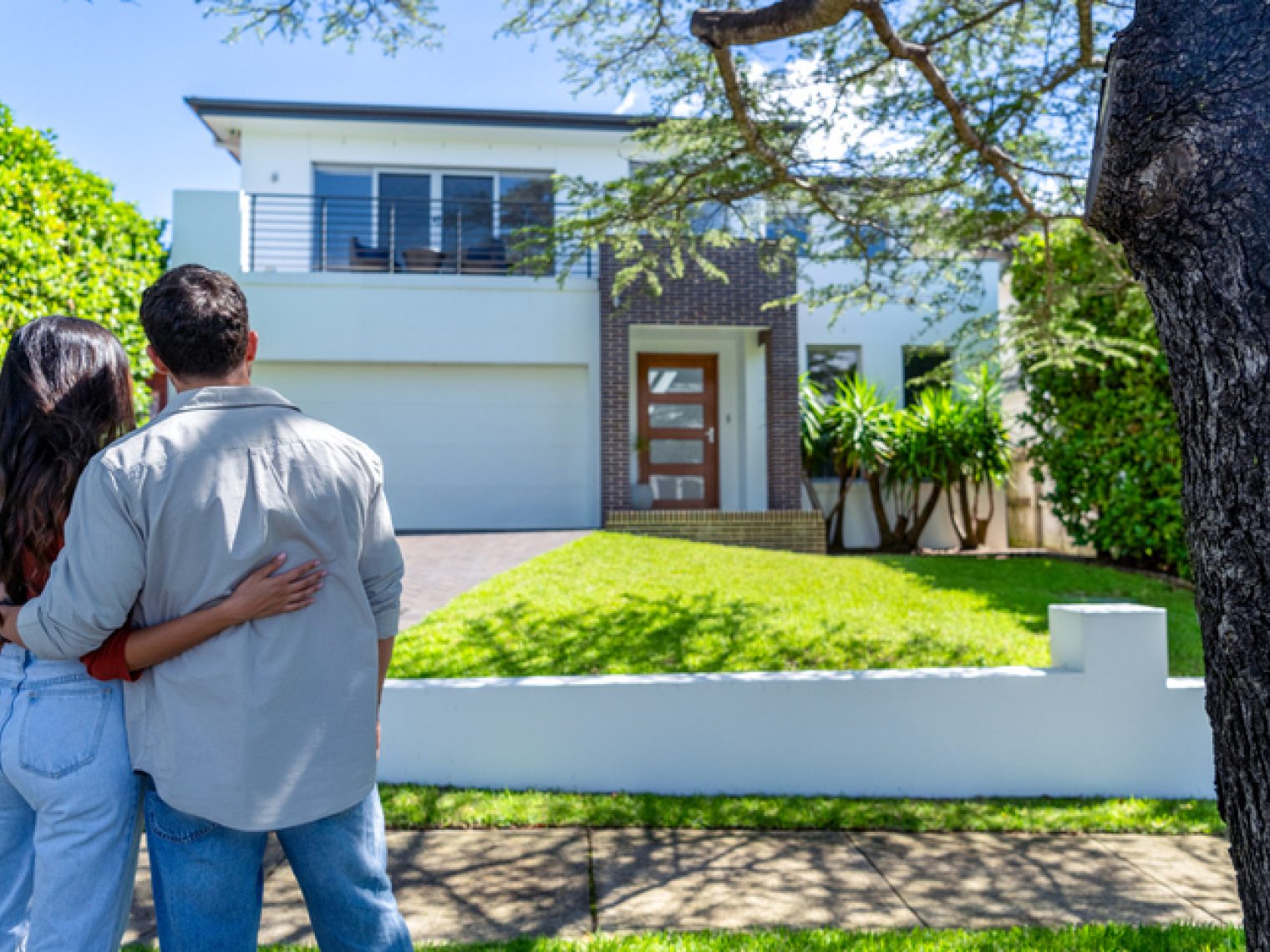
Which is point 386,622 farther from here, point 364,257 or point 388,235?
point 388,235

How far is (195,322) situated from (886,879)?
312cm

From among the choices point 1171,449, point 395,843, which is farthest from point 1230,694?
point 1171,449

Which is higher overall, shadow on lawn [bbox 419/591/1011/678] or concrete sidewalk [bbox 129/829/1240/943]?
shadow on lawn [bbox 419/591/1011/678]

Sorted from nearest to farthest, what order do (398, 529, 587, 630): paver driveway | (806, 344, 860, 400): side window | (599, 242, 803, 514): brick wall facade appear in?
1. (398, 529, 587, 630): paver driveway
2. (599, 242, 803, 514): brick wall facade
3. (806, 344, 860, 400): side window

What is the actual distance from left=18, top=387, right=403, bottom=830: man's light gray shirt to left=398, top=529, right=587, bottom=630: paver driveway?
4504mm

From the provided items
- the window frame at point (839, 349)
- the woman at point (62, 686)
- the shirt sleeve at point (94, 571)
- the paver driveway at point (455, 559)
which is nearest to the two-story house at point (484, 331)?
the window frame at point (839, 349)

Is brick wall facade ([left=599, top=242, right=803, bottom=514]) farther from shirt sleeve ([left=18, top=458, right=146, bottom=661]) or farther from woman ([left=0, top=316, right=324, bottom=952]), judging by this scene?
shirt sleeve ([left=18, top=458, right=146, bottom=661])

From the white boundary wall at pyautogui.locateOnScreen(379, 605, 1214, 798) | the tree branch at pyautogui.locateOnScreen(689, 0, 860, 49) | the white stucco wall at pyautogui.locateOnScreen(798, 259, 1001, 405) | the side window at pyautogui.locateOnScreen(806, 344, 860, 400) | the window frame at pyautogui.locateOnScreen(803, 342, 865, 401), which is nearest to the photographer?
the tree branch at pyautogui.locateOnScreen(689, 0, 860, 49)

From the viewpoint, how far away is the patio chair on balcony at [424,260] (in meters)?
12.8

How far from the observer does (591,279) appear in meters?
12.8

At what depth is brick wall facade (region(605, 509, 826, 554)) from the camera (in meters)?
11.5

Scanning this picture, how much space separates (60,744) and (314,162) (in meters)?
13.4

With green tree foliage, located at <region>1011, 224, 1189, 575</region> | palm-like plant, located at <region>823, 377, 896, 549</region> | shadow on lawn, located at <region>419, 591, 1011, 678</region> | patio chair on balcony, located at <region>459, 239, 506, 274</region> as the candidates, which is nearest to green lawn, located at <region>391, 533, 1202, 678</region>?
shadow on lawn, located at <region>419, 591, 1011, 678</region>

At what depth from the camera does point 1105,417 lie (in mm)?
9633
